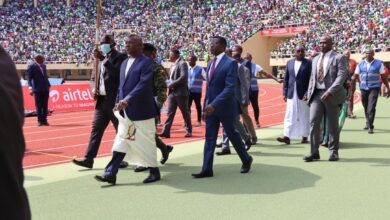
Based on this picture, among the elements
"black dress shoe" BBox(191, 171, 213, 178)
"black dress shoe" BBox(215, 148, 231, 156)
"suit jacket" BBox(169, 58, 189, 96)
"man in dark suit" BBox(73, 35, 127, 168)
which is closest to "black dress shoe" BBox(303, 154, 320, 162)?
"black dress shoe" BBox(215, 148, 231, 156)

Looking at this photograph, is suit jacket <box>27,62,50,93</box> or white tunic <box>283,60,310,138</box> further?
suit jacket <box>27,62,50,93</box>

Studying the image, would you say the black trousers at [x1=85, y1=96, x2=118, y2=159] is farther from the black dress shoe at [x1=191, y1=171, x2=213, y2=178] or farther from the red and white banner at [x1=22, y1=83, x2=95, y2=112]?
the red and white banner at [x1=22, y1=83, x2=95, y2=112]

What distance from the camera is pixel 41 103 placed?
44.1 ft

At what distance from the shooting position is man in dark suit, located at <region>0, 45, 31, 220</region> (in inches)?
53.2

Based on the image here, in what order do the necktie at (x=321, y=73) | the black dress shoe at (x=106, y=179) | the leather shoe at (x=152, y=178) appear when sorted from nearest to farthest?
the black dress shoe at (x=106, y=179)
the leather shoe at (x=152, y=178)
the necktie at (x=321, y=73)

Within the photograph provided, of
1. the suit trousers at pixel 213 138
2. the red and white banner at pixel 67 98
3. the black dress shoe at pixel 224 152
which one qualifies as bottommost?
the red and white banner at pixel 67 98

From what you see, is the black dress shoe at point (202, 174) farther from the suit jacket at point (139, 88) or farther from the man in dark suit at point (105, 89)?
the man in dark suit at point (105, 89)

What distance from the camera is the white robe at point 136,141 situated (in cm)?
616

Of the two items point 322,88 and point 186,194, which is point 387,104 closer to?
point 322,88

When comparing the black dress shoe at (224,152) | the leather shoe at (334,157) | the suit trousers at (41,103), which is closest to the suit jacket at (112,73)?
the black dress shoe at (224,152)

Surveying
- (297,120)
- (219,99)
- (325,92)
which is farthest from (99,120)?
(297,120)

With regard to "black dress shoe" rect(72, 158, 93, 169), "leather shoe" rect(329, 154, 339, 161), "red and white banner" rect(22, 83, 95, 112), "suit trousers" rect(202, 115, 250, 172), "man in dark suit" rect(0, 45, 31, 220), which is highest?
"man in dark suit" rect(0, 45, 31, 220)

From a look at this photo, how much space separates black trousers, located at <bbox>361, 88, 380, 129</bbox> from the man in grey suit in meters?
3.66

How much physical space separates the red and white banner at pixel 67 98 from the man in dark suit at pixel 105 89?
34.4ft
